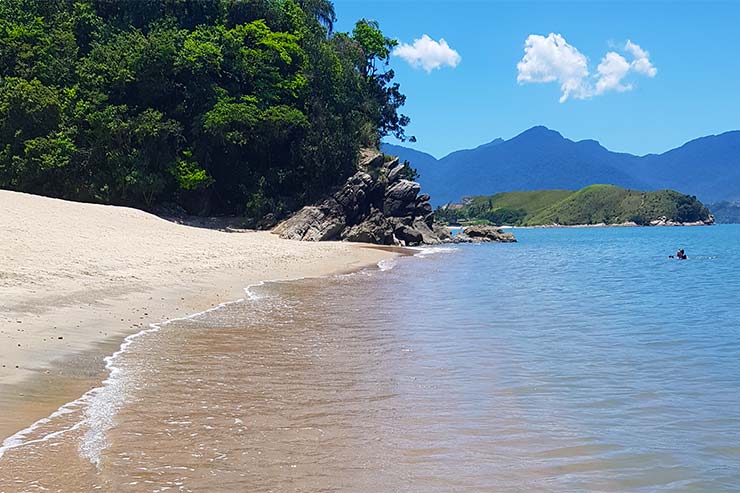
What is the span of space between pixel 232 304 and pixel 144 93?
36141 mm

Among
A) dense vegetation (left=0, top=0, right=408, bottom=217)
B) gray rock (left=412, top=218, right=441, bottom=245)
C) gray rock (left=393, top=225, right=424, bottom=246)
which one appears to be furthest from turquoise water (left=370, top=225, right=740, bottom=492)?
gray rock (left=412, top=218, right=441, bottom=245)

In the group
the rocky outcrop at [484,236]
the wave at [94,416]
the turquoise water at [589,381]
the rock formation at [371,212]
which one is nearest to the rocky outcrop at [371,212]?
the rock formation at [371,212]

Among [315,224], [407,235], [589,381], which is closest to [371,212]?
[407,235]

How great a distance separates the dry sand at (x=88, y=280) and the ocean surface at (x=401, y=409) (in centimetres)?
66

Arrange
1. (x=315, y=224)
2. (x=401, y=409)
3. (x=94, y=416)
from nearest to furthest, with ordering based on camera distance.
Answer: (x=94, y=416) < (x=401, y=409) < (x=315, y=224)

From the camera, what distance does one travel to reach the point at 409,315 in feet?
54.8

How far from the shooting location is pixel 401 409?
27.0ft

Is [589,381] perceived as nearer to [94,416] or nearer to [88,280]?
[94,416]

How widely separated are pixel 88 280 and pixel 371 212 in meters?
38.9

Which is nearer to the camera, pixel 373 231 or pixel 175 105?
pixel 175 105

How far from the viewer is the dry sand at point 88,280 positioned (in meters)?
9.02

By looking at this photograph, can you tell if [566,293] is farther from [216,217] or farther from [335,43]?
[335,43]

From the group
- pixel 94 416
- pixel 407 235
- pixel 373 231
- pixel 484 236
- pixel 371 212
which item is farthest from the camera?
pixel 484 236

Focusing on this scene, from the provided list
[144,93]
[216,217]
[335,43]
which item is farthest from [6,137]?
[335,43]
